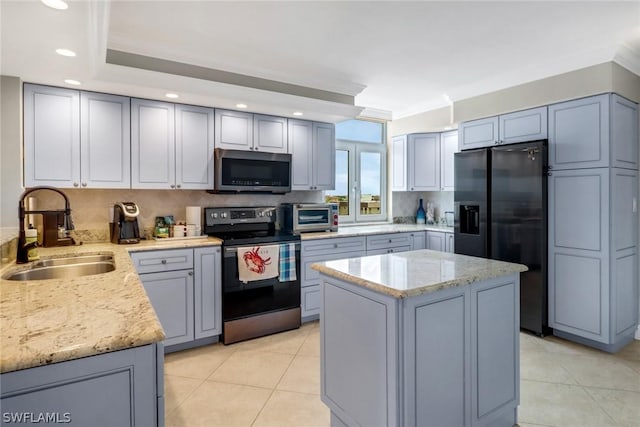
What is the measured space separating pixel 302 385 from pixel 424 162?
340 centimetres

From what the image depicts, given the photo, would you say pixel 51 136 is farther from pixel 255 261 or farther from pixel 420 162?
pixel 420 162

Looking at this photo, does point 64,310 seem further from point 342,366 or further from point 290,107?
point 290,107

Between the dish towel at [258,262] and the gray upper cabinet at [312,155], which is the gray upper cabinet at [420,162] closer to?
the gray upper cabinet at [312,155]

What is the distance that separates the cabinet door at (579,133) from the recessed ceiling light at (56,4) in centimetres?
368

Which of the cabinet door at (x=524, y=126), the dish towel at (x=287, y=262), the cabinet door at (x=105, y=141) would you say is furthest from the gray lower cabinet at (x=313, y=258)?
the cabinet door at (x=524, y=126)

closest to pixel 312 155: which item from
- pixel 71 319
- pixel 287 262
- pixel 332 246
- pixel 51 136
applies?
pixel 332 246

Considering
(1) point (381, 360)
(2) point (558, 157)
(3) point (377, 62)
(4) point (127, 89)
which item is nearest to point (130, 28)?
(4) point (127, 89)

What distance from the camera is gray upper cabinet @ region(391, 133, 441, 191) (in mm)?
4781

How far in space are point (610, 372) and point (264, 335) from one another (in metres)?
2.82

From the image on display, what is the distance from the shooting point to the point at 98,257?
250 centimetres

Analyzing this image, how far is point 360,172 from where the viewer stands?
5020 millimetres

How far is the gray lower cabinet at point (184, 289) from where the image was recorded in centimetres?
286

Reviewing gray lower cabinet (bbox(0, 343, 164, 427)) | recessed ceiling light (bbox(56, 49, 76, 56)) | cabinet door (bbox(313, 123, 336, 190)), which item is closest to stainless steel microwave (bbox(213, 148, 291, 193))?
cabinet door (bbox(313, 123, 336, 190))

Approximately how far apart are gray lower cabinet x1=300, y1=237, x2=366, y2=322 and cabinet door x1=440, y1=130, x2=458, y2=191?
173 cm
